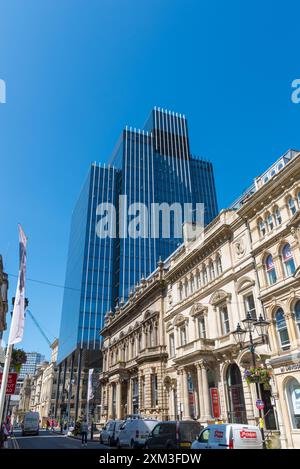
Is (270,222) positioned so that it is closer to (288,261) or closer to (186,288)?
(288,261)

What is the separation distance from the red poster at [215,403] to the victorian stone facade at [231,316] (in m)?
0.07

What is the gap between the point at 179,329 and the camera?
32781 mm

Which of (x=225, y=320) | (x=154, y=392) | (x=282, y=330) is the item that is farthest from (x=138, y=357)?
(x=282, y=330)

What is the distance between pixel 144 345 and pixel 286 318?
23.9 meters

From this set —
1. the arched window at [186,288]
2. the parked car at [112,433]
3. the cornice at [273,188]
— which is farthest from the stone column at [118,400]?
the cornice at [273,188]

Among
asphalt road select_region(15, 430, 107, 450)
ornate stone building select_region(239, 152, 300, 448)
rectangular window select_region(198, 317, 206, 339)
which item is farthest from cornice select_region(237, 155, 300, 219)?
asphalt road select_region(15, 430, 107, 450)

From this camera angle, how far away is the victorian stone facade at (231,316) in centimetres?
1947

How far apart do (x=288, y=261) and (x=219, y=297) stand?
7.58m

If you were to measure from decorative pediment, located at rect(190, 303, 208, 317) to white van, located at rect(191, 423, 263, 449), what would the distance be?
15.9 metres

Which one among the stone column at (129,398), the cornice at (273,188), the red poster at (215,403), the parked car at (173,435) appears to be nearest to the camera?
the parked car at (173,435)

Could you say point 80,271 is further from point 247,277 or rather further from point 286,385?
point 286,385

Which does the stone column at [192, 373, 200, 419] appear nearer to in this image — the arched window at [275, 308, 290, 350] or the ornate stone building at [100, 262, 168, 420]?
the ornate stone building at [100, 262, 168, 420]

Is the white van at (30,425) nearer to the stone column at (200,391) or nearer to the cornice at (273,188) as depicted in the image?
the stone column at (200,391)
